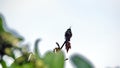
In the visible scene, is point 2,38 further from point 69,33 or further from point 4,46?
point 69,33

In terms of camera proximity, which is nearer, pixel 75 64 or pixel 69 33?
pixel 75 64

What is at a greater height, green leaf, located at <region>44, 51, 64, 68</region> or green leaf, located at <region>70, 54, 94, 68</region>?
green leaf, located at <region>44, 51, 64, 68</region>

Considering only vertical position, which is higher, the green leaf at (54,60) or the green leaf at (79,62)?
the green leaf at (54,60)

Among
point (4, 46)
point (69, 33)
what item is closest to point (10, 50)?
point (4, 46)

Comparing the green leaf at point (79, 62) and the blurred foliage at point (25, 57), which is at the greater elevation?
the blurred foliage at point (25, 57)

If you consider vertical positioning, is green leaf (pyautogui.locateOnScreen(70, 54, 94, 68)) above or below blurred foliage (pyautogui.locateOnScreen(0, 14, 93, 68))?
below

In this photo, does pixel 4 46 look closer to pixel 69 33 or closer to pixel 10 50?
pixel 10 50
